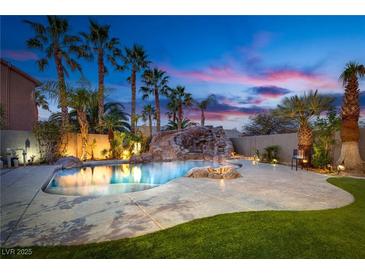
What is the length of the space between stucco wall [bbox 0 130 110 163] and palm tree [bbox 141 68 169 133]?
26.0 ft

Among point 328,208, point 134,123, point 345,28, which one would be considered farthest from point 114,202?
point 134,123

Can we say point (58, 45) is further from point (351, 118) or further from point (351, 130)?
point (351, 130)

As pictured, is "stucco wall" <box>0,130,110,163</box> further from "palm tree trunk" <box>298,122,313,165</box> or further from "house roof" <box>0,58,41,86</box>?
"palm tree trunk" <box>298,122,313,165</box>

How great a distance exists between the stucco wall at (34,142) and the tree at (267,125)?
19983 mm

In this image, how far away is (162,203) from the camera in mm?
4324

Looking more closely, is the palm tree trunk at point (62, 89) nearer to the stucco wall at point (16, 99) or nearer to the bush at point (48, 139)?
the bush at point (48, 139)

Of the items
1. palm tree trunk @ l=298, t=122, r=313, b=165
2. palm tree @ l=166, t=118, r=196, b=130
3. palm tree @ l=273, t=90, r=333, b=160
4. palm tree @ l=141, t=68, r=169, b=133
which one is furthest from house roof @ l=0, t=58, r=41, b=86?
palm tree trunk @ l=298, t=122, r=313, b=165

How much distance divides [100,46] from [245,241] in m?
16.6

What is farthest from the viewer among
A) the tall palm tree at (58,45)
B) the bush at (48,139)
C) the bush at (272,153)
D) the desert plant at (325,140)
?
the bush at (272,153)

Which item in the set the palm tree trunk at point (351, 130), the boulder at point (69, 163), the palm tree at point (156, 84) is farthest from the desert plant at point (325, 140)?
the palm tree at point (156, 84)

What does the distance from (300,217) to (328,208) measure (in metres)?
1.06


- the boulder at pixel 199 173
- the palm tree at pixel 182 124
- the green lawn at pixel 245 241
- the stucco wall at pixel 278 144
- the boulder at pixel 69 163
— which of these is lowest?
the green lawn at pixel 245 241

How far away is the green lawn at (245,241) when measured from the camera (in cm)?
235
